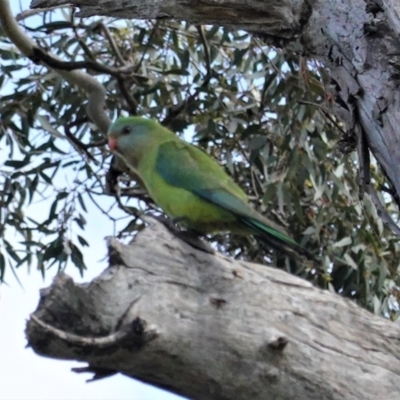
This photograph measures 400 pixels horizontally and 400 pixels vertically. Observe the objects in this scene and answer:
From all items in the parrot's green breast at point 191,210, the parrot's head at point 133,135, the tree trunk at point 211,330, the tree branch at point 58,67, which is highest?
the tree branch at point 58,67

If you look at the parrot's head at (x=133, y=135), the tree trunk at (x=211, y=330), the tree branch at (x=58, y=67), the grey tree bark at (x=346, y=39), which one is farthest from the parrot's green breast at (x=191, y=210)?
the grey tree bark at (x=346, y=39)

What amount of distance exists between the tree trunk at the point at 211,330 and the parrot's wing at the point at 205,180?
0.93ft

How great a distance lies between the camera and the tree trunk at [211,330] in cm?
155

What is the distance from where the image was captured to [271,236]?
2.13 metres

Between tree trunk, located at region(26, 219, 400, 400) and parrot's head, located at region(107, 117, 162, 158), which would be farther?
parrot's head, located at region(107, 117, 162, 158)

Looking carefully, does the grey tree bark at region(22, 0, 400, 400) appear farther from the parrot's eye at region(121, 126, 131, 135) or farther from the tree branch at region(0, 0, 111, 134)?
the tree branch at region(0, 0, 111, 134)

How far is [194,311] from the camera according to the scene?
1682 mm

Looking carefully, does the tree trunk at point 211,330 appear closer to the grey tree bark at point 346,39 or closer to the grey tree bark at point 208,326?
the grey tree bark at point 208,326

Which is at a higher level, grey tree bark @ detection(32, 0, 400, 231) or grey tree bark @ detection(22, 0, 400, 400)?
grey tree bark @ detection(32, 0, 400, 231)

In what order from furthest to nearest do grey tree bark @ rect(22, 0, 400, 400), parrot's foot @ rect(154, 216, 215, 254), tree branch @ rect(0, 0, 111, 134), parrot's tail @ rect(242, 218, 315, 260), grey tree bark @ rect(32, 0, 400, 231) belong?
tree branch @ rect(0, 0, 111, 134), parrot's tail @ rect(242, 218, 315, 260), parrot's foot @ rect(154, 216, 215, 254), grey tree bark @ rect(22, 0, 400, 400), grey tree bark @ rect(32, 0, 400, 231)

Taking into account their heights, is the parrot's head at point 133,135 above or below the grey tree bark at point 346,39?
above

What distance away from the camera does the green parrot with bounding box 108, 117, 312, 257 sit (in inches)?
85.4

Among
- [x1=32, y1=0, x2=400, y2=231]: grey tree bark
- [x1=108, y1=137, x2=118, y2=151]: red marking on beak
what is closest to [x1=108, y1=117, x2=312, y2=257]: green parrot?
[x1=108, y1=137, x2=118, y2=151]: red marking on beak

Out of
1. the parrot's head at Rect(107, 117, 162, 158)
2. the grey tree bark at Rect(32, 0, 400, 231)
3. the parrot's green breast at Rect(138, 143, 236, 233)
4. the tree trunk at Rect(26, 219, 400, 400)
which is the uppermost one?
→ the parrot's head at Rect(107, 117, 162, 158)
